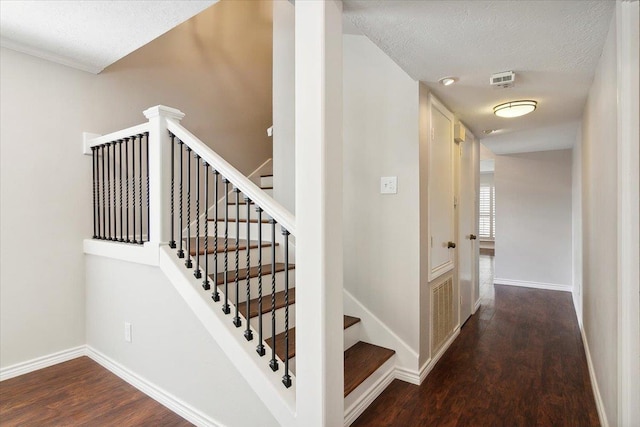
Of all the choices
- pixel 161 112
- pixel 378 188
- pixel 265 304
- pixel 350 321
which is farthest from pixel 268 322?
pixel 161 112

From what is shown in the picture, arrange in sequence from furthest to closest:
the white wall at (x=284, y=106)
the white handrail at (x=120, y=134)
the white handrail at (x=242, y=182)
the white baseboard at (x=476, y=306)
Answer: the white baseboard at (x=476, y=306), the white wall at (x=284, y=106), the white handrail at (x=120, y=134), the white handrail at (x=242, y=182)

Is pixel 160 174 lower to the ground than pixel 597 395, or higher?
higher

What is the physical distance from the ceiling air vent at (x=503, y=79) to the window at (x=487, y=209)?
8356 millimetres

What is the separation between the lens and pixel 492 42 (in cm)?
179

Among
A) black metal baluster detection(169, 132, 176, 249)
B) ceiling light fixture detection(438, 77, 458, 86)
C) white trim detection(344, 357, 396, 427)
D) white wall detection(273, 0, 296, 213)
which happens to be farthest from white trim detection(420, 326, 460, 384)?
ceiling light fixture detection(438, 77, 458, 86)

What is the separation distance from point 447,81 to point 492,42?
0.56 m

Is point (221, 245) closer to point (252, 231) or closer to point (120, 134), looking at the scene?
point (252, 231)

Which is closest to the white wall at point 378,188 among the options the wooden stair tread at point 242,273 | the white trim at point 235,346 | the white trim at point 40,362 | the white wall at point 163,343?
the wooden stair tread at point 242,273

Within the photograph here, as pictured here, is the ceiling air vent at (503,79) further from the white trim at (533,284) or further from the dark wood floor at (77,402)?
the white trim at (533,284)

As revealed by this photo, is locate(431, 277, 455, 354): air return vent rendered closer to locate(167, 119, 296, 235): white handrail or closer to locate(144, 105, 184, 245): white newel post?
locate(167, 119, 296, 235): white handrail

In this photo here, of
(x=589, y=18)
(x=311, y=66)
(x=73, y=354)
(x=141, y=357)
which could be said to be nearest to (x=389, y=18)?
(x=311, y=66)

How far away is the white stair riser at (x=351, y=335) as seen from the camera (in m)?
2.44

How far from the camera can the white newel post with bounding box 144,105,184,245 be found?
82.6 inches

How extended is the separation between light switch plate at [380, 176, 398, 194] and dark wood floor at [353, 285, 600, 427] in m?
1.37
